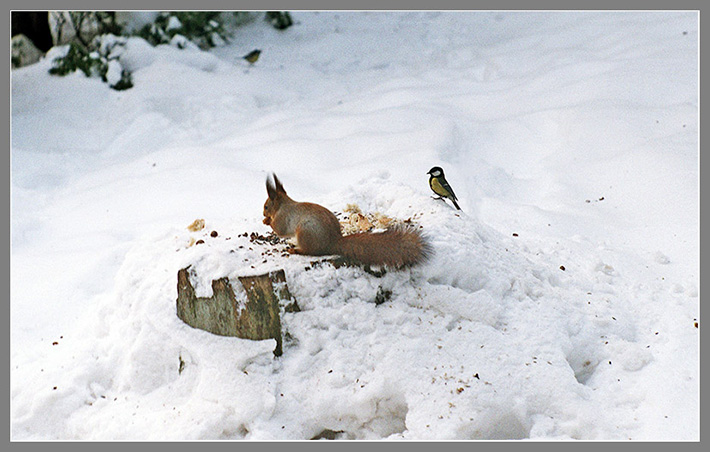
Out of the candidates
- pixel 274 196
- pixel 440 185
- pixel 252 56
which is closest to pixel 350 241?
pixel 274 196

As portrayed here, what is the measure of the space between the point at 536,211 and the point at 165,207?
2.72m

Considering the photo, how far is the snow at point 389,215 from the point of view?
2.49 m

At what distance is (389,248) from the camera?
2641mm

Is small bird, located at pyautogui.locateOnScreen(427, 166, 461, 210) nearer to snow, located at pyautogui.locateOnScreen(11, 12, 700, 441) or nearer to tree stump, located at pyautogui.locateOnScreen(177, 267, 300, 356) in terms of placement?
snow, located at pyautogui.locateOnScreen(11, 12, 700, 441)

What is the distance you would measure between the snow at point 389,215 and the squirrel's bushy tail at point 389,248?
0.31 ft

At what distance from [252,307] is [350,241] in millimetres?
483

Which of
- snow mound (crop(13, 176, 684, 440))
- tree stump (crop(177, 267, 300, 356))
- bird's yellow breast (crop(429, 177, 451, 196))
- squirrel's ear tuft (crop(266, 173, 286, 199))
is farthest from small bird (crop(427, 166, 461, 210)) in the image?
tree stump (crop(177, 267, 300, 356))

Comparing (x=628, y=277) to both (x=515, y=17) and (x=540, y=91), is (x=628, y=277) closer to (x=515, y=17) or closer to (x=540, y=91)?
(x=540, y=91)

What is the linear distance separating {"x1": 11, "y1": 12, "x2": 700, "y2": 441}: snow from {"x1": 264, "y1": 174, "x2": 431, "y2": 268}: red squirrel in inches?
4.1

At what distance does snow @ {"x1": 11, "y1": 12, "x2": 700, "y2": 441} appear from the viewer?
8.16ft

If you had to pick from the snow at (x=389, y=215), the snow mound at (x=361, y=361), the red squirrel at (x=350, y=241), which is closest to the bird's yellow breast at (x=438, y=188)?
the snow at (x=389, y=215)

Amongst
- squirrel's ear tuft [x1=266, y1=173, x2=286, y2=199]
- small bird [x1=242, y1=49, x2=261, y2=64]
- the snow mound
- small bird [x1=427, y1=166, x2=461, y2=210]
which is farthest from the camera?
small bird [x1=242, y1=49, x2=261, y2=64]

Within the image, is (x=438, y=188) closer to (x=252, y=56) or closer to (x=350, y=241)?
(x=350, y=241)

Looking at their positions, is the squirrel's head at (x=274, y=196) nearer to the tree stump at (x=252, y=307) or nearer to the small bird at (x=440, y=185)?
the tree stump at (x=252, y=307)
